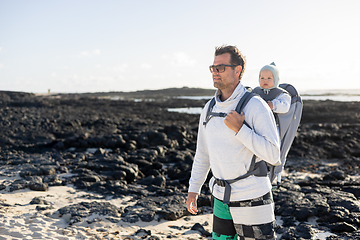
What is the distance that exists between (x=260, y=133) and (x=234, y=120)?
0.24 meters

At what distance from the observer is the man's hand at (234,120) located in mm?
2129

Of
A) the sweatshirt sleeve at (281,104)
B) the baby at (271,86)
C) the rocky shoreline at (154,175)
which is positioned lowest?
the rocky shoreline at (154,175)

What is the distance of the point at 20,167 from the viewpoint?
945cm

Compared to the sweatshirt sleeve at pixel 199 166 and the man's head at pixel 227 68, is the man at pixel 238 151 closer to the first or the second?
the man's head at pixel 227 68

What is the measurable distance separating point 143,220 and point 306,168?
25.8 feet

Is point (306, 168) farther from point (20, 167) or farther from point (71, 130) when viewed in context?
point (71, 130)

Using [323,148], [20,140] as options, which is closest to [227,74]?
[323,148]

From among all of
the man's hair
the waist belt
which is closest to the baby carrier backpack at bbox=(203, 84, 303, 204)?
the waist belt

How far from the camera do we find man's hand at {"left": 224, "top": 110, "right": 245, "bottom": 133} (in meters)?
2.13

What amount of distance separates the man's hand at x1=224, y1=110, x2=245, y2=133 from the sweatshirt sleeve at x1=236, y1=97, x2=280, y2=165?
0.10 feet

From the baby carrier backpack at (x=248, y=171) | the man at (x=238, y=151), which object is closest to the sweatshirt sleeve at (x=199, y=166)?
the man at (x=238, y=151)

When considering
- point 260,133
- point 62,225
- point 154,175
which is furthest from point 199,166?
point 154,175

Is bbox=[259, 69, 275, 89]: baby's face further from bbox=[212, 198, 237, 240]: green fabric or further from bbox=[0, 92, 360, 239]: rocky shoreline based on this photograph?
bbox=[0, 92, 360, 239]: rocky shoreline

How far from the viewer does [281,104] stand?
117 inches
